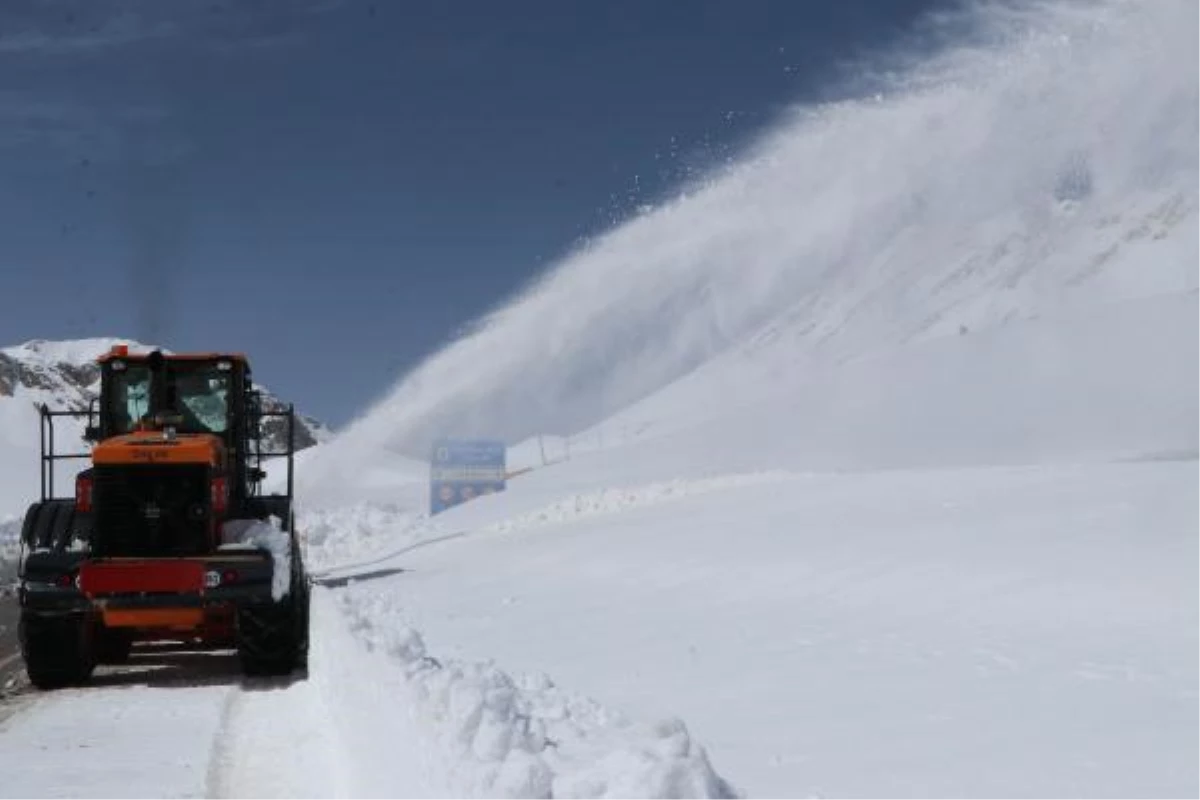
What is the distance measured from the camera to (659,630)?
11641 mm

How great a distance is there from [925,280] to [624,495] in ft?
586

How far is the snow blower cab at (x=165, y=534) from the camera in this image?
10.9 metres

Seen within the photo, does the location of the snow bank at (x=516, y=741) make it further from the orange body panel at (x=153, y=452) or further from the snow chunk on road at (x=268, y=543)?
the orange body panel at (x=153, y=452)

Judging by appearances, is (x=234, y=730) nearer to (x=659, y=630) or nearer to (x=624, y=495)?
(x=659, y=630)

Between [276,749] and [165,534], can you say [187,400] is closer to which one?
[165,534]

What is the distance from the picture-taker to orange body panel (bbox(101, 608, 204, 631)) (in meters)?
10.8

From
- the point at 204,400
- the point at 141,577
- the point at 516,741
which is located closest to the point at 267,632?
the point at 141,577

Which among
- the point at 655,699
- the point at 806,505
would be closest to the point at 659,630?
the point at 655,699

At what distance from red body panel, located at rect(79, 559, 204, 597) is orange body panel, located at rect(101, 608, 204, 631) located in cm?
15

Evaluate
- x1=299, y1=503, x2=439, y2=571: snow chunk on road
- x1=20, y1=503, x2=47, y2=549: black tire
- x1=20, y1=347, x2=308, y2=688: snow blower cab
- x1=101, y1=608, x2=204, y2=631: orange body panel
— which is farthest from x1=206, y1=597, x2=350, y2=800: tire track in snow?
x1=299, y1=503, x2=439, y2=571: snow chunk on road

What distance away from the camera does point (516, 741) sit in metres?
4.67

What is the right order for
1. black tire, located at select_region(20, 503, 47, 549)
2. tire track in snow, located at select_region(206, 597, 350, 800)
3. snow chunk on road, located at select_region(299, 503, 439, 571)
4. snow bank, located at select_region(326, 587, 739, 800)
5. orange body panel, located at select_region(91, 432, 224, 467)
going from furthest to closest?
snow chunk on road, located at select_region(299, 503, 439, 571)
black tire, located at select_region(20, 503, 47, 549)
orange body panel, located at select_region(91, 432, 224, 467)
tire track in snow, located at select_region(206, 597, 350, 800)
snow bank, located at select_region(326, 587, 739, 800)

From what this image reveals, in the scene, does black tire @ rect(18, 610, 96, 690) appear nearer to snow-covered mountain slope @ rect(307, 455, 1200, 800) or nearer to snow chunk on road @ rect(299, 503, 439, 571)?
snow-covered mountain slope @ rect(307, 455, 1200, 800)

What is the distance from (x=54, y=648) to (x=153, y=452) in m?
1.70
